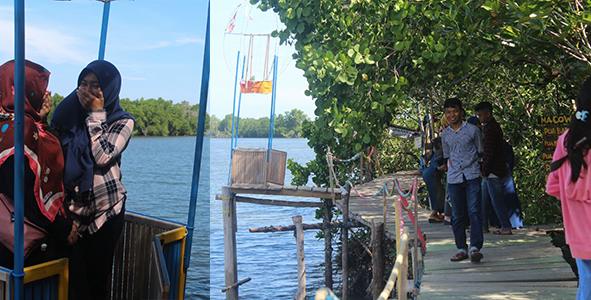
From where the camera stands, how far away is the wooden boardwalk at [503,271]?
5.29m

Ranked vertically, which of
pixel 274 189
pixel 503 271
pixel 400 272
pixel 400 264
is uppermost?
pixel 400 264

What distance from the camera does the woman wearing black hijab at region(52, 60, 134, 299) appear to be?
3.91 m

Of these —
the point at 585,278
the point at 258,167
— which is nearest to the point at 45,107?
the point at 585,278

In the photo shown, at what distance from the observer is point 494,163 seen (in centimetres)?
702

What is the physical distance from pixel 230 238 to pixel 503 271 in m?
6.95

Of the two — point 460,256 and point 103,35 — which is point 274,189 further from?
point 103,35

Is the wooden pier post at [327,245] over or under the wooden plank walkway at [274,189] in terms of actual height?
under

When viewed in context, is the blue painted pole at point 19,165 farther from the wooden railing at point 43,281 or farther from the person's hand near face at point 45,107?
the person's hand near face at point 45,107

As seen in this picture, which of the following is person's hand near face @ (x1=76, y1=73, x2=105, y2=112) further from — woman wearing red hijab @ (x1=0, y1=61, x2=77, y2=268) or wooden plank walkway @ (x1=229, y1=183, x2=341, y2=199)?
wooden plank walkway @ (x1=229, y1=183, x2=341, y2=199)

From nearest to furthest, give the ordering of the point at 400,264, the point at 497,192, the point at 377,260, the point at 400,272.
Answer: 1. the point at 400,264
2. the point at 400,272
3. the point at 497,192
4. the point at 377,260

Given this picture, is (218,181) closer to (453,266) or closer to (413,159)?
(413,159)

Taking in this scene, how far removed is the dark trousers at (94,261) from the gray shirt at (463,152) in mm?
2925

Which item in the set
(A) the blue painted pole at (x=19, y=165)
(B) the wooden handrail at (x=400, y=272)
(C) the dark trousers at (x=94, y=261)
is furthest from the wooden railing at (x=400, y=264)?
(A) the blue painted pole at (x=19, y=165)

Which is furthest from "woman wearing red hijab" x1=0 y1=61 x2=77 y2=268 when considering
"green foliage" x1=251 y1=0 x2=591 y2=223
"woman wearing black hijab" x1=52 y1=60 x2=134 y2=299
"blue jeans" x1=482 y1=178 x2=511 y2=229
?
"blue jeans" x1=482 y1=178 x2=511 y2=229
